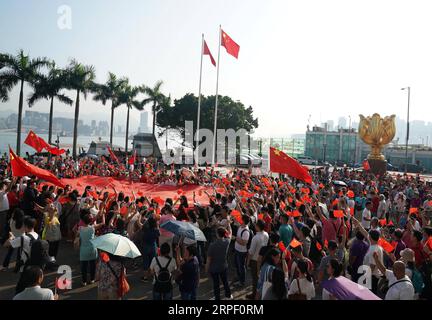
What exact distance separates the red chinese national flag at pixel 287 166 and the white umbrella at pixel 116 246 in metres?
6.55

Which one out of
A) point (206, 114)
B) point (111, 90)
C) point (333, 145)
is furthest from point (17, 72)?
point (333, 145)

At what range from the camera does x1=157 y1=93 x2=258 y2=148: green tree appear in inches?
1859

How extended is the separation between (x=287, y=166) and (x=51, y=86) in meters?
29.5

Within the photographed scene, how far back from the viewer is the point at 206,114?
155 feet

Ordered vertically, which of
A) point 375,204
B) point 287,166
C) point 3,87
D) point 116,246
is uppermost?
point 3,87

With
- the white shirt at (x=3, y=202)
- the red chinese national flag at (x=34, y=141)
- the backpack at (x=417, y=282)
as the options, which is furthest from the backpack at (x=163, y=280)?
the red chinese national flag at (x=34, y=141)

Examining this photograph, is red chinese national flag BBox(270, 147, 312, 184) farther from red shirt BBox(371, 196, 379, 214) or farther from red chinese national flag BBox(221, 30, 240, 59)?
red chinese national flag BBox(221, 30, 240, 59)

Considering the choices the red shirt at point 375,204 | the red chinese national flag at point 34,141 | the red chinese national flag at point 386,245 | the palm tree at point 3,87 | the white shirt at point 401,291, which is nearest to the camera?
the white shirt at point 401,291

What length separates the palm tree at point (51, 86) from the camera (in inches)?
1351

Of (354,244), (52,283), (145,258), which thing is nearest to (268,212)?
(354,244)

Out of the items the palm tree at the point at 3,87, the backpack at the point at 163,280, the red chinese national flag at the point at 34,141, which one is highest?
the palm tree at the point at 3,87

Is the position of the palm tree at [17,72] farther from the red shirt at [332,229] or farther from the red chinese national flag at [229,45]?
the red shirt at [332,229]

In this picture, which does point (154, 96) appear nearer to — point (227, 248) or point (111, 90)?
point (111, 90)

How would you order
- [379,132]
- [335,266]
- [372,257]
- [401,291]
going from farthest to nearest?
[379,132] < [372,257] < [401,291] < [335,266]
